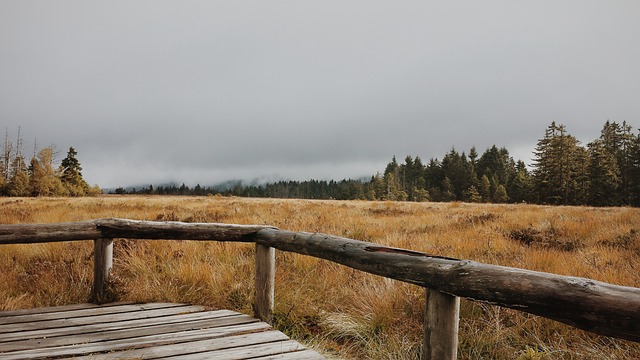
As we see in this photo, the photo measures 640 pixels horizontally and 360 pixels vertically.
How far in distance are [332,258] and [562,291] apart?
1.84 meters

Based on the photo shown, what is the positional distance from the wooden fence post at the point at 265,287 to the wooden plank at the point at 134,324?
277mm

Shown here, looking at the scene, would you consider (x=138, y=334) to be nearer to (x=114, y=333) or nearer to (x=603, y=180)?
(x=114, y=333)

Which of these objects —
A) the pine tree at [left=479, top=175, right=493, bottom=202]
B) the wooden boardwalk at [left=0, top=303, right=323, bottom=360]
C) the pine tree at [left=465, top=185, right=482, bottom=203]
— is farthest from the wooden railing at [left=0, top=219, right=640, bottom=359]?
the pine tree at [left=479, top=175, right=493, bottom=202]

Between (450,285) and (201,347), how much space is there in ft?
6.96

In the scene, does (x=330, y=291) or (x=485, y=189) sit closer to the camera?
(x=330, y=291)

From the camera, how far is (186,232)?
4.36 meters

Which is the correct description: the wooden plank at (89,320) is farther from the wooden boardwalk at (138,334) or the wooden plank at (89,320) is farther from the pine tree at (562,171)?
the pine tree at (562,171)

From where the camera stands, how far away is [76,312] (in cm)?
397

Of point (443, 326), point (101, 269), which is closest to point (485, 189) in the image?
point (101, 269)

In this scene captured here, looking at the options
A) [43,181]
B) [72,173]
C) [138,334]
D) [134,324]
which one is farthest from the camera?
[72,173]

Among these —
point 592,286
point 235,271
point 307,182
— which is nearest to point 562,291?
point 592,286

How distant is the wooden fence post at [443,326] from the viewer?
7.32ft

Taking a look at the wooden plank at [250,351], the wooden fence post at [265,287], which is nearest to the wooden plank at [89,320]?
the wooden fence post at [265,287]

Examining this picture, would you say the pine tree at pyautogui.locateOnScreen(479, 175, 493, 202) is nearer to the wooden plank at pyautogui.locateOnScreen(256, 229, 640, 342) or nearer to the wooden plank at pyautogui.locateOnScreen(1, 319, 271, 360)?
the wooden plank at pyautogui.locateOnScreen(1, 319, 271, 360)
